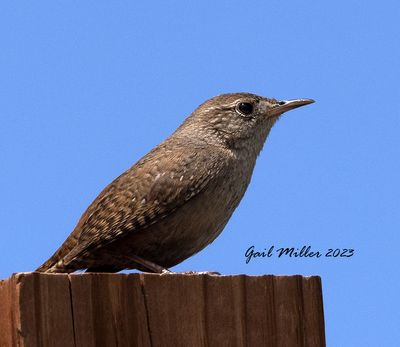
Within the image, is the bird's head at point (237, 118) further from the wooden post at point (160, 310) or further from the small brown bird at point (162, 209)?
the wooden post at point (160, 310)

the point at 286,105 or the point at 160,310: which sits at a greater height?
the point at 286,105

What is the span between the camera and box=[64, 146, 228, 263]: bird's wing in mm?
5074

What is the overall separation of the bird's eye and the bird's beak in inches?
6.7

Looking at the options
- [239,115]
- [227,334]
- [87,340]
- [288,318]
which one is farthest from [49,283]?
[239,115]

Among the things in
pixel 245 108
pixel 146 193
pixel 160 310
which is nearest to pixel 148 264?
pixel 146 193

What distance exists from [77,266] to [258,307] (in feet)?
5.76

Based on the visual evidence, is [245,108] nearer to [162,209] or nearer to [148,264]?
[162,209]

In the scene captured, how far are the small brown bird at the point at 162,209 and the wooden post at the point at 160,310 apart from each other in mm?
1328

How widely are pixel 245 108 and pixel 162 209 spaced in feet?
4.96

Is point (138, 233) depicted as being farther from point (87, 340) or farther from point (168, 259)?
point (87, 340)

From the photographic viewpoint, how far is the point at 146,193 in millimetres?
5293

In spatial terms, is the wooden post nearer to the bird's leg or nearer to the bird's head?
the bird's leg

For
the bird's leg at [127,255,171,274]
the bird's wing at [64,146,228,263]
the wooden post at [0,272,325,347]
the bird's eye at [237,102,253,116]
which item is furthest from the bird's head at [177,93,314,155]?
the wooden post at [0,272,325,347]

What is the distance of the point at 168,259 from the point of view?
5.45 m
